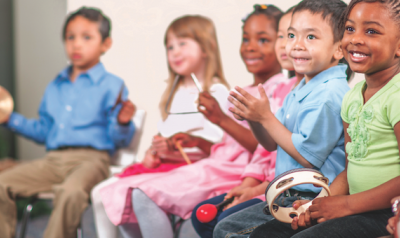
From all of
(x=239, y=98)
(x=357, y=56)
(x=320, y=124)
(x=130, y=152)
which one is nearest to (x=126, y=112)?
(x=130, y=152)

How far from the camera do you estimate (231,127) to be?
1228 millimetres

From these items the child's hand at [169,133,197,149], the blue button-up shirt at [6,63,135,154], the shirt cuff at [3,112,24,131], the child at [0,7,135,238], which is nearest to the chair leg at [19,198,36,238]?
the child at [0,7,135,238]

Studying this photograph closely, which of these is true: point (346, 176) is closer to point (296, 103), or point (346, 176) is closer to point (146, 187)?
point (296, 103)

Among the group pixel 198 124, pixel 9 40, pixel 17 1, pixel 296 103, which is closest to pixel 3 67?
pixel 9 40

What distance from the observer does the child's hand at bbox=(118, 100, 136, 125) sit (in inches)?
65.4

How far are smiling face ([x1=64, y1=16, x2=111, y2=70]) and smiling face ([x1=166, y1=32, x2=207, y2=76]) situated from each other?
337 mm

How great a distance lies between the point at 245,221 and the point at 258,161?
0.30 meters

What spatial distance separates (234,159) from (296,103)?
1.32 ft

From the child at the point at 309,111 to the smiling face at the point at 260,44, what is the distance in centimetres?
37

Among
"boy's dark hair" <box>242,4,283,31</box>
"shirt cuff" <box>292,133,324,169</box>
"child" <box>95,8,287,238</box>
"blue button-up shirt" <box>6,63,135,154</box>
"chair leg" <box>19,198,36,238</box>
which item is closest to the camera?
"shirt cuff" <box>292,133,324,169</box>

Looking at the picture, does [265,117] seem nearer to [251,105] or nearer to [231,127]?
[251,105]

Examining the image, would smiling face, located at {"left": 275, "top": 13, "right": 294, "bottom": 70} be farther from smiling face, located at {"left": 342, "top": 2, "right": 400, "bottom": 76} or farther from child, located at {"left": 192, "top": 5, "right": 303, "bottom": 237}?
smiling face, located at {"left": 342, "top": 2, "right": 400, "bottom": 76}

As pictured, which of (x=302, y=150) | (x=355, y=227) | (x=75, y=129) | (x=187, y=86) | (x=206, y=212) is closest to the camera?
(x=355, y=227)

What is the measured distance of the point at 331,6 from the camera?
918 mm
